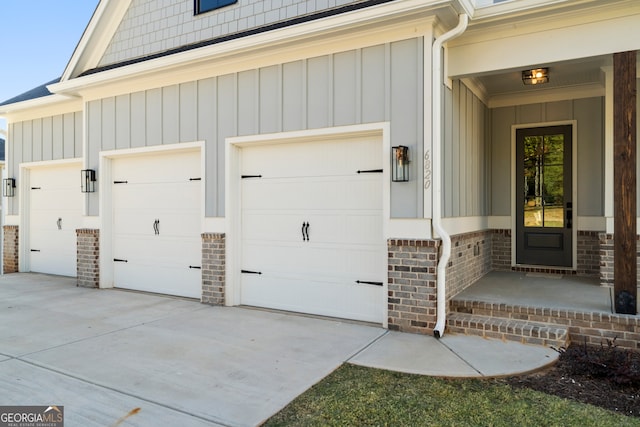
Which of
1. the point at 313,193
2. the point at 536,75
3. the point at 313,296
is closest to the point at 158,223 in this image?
the point at 313,193

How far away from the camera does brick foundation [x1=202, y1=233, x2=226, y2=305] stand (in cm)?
619

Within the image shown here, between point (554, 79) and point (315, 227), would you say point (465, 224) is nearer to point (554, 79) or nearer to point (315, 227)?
point (315, 227)

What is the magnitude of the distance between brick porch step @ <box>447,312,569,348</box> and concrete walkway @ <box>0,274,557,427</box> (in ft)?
0.45

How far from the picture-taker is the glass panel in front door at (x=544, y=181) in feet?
22.5

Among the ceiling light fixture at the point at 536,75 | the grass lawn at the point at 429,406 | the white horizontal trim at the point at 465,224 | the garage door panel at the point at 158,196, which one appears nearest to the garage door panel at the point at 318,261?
the white horizontal trim at the point at 465,224

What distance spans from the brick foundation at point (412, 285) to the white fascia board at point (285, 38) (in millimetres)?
2321

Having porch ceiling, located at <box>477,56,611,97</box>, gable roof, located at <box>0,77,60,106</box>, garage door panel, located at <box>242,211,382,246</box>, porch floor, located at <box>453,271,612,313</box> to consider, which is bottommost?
porch floor, located at <box>453,271,612,313</box>

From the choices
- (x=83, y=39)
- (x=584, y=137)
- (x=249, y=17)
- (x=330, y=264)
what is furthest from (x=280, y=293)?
(x=83, y=39)

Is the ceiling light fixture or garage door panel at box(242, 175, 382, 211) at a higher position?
the ceiling light fixture

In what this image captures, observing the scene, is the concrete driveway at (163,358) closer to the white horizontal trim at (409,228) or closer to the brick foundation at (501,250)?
the white horizontal trim at (409,228)

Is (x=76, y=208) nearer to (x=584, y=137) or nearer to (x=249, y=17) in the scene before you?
(x=249, y=17)

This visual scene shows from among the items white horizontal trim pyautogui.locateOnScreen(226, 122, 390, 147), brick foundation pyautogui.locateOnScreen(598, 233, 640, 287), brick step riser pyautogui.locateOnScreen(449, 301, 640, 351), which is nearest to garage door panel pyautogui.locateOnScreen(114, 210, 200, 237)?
white horizontal trim pyautogui.locateOnScreen(226, 122, 390, 147)

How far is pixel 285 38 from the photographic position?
5.41 m

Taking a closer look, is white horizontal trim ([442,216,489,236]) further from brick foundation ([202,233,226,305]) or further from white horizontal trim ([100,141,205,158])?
white horizontal trim ([100,141,205,158])
